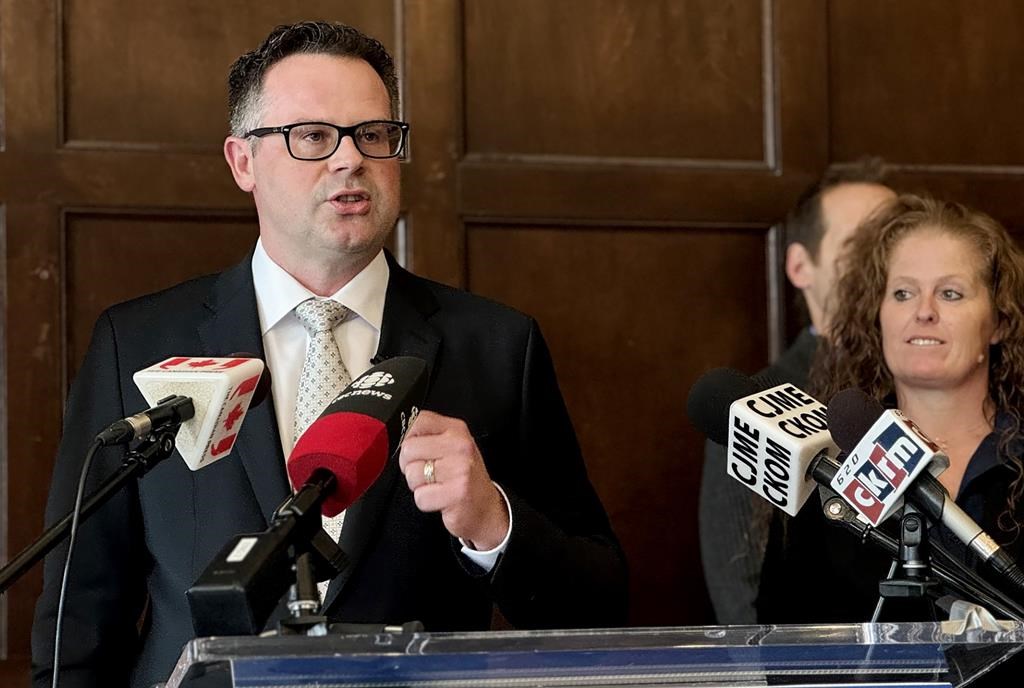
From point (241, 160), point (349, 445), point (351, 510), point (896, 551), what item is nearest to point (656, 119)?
point (241, 160)

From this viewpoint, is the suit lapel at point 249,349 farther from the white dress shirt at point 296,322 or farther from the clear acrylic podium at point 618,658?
the clear acrylic podium at point 618,658

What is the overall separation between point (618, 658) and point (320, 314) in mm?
1066

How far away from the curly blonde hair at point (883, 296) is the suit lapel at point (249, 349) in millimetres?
1279

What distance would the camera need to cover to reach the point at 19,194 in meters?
3.08

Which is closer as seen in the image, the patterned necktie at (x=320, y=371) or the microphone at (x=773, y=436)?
the microphone at (x=773, y=436)

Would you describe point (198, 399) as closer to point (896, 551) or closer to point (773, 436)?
point (773, 436)

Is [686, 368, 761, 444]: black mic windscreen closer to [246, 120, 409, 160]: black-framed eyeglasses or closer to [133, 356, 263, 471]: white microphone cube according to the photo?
[133, 356, 263, 471]: white microphone cube

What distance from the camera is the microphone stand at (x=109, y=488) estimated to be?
154 centimetres

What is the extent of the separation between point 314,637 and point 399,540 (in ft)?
3.06

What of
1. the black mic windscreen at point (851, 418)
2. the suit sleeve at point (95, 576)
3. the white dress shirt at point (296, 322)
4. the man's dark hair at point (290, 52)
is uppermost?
the man's dark hair at point (290, 52)

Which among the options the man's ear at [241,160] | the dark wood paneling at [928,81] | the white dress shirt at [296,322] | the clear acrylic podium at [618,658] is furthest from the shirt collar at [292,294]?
the dark wood paneling at [928,81]

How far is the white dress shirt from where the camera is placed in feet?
7.45

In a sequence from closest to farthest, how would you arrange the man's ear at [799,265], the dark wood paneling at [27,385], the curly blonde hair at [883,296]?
the curly blonde hair at [883,296] < the dark wood paneling at [27,385] < the man's ear at [799,265]

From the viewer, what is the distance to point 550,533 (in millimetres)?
2082
